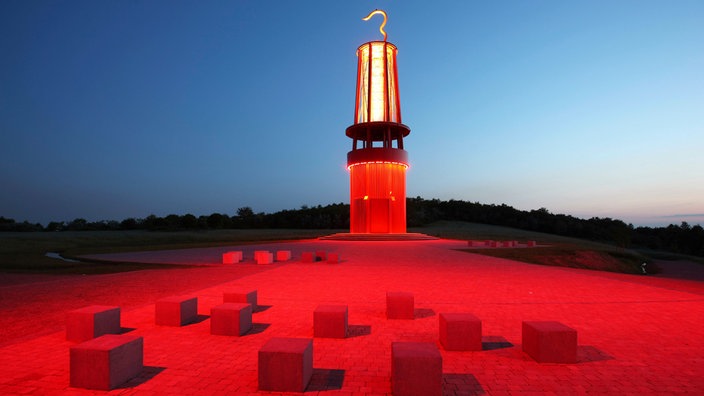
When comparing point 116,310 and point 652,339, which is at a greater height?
point 116,310

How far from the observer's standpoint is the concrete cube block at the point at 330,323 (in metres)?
6.48

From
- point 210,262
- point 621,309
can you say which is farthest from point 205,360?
point 210,262

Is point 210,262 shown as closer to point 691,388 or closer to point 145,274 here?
point 145,274

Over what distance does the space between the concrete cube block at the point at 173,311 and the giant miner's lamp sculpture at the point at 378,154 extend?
31.6 meters

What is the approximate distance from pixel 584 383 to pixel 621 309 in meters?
4.92

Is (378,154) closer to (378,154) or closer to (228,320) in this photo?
(378,154)

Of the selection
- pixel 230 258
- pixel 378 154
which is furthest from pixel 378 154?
pixel 230 258

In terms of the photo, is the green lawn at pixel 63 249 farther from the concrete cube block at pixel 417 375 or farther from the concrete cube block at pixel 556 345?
the concrete cube block at pixel 556 345

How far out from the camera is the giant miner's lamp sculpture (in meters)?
38.5

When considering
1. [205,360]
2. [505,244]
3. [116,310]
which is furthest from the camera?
[505,244]

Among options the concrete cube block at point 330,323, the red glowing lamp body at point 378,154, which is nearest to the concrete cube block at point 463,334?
the concrete cube block at point 330,323

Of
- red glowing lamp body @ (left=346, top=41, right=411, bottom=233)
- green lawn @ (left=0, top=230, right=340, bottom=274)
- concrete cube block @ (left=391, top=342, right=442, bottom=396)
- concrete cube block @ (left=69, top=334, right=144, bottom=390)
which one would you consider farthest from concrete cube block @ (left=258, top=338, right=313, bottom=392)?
red glowing lamp body @ (left=346, top=41, right=411, bottom=233)

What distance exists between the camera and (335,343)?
6.27 meters

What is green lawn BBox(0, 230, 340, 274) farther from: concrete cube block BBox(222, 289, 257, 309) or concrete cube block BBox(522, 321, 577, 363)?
concrete cube block BBox(522, 321, 577, 363)
